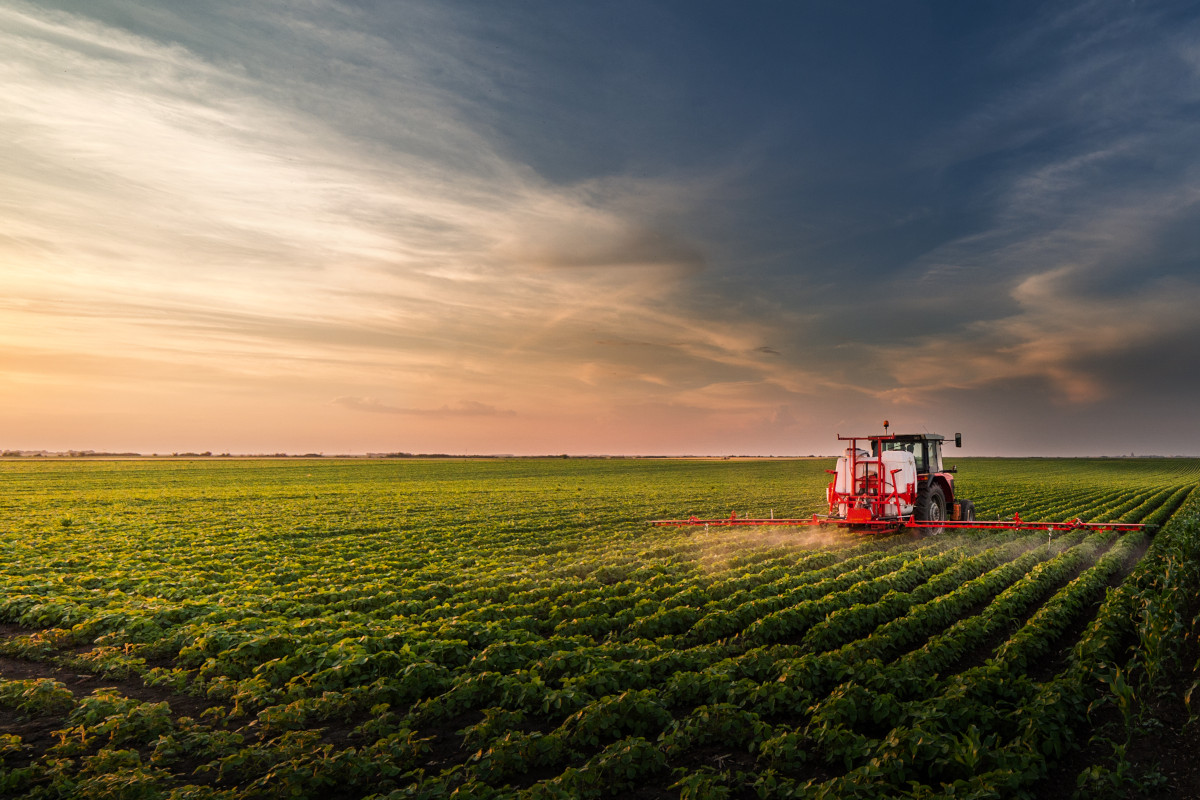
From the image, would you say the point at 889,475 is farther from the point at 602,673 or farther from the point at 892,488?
the point at 602,673

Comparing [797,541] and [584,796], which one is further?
[797,541]

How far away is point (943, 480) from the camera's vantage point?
2477cm

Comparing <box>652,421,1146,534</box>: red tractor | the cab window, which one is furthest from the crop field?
the cab window

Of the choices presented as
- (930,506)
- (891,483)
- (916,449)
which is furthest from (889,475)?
(930,506)

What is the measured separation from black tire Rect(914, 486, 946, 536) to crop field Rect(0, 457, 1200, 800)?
2.15 metres

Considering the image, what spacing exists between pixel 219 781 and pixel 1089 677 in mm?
11147

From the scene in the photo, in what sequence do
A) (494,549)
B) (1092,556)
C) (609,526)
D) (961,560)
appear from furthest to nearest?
(609,526), (494,549), (1092,556), (961,560)

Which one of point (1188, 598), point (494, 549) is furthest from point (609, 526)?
point (1188, 598)

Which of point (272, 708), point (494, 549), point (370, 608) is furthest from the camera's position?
point (494, 549)

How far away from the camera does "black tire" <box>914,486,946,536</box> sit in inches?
915

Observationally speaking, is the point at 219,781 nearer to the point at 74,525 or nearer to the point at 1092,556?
the point at 1092,556

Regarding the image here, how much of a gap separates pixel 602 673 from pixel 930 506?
18.3 meters

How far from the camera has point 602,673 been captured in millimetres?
9523

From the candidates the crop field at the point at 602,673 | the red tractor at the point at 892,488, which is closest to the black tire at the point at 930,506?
the red tractor at the point at 892,488
